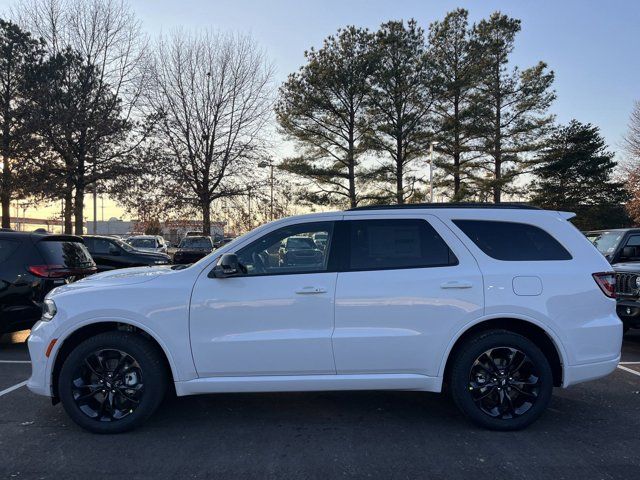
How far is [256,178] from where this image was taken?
27.4m

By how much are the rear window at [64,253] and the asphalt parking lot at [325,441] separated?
2476mm

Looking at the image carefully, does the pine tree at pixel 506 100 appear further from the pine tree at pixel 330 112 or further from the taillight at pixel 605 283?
the taillight at pixel 605 283

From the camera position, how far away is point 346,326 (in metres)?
4.14

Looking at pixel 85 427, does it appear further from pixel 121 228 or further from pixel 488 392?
pixel 121 228

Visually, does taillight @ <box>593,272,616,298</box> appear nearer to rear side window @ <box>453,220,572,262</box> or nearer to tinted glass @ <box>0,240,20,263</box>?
rear side window @ <box>453,220,572,262</box>

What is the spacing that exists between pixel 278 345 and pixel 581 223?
40.2 meters

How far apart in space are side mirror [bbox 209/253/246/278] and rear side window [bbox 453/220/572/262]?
6.11 feet

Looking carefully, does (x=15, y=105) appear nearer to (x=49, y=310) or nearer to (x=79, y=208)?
(x=79, y=208)

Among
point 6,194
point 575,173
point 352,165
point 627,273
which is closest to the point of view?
point 627,273

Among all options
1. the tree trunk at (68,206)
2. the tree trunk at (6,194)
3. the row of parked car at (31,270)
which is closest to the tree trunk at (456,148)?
the tree trunk at (68,206)

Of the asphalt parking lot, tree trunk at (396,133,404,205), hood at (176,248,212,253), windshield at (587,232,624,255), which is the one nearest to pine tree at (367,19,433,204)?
tree trunk at (396,133,404,205)

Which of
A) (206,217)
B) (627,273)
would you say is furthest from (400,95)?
(627,273)

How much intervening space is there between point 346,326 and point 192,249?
1611cm

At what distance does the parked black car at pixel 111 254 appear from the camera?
1401cm
